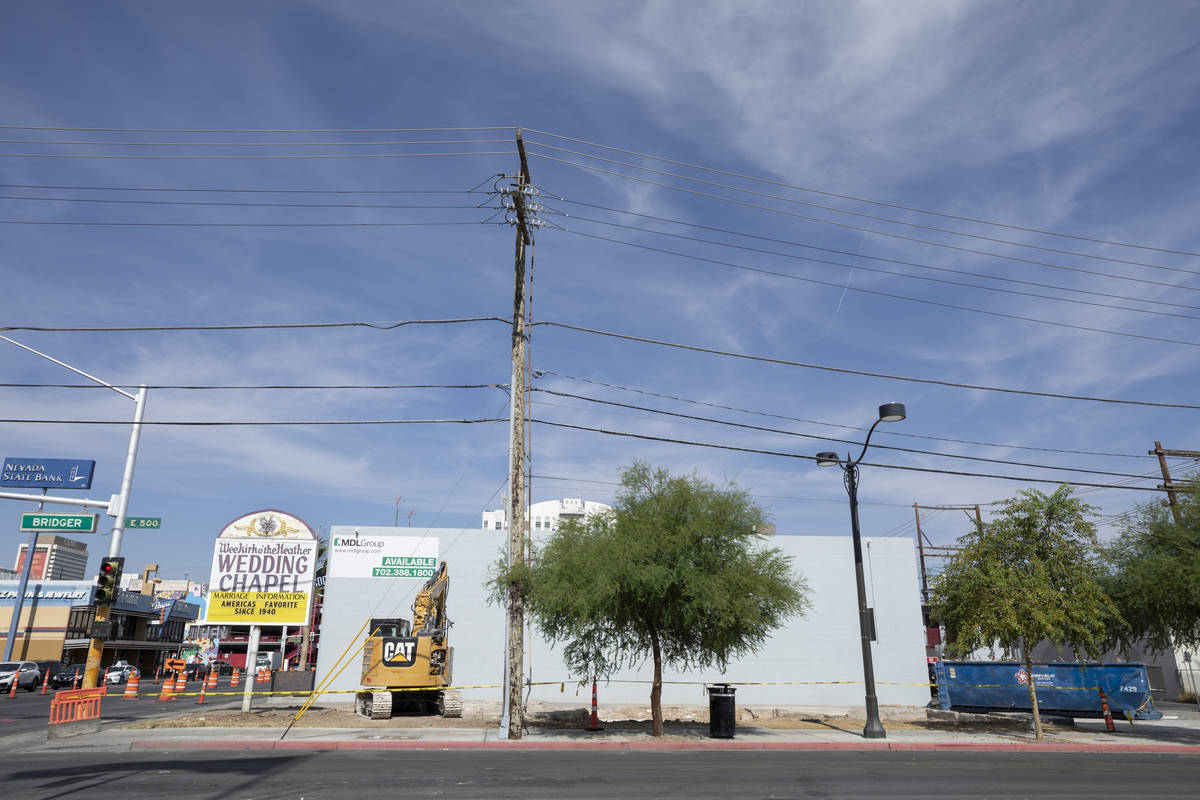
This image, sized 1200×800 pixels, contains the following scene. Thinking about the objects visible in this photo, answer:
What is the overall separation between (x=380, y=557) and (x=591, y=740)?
612 inches

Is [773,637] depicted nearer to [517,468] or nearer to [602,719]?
[602,719]

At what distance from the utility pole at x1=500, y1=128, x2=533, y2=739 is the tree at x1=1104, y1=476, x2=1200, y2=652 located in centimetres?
1719

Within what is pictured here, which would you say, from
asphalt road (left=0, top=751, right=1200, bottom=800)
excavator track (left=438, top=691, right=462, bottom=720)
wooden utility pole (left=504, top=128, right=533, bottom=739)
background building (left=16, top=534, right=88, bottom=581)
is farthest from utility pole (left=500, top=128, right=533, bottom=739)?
background building (left=16, top=534, right=88, bottom=581)

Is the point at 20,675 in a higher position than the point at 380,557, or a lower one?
lower

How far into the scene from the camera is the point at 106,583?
19.6 m

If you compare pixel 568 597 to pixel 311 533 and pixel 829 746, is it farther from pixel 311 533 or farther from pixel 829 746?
pixel 311 533

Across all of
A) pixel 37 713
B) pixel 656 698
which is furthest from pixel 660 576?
pixel 37 713

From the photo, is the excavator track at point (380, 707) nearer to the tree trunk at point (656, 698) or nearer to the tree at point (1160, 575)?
the tree trunk at point (656, 698)

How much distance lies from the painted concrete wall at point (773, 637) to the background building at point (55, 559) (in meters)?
55.9

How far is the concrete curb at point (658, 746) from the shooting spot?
16.6 m

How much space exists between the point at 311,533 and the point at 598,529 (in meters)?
11.3

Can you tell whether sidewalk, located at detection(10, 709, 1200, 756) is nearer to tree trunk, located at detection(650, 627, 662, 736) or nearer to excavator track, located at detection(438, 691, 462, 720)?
tree trunk, located at detection(650, 627, 662, 736)

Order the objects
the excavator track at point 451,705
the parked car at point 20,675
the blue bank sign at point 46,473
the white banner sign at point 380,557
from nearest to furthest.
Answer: the excavator track at point 451,705, the white banner sign at point 380,557, the parked car at point 20,675, the blue bank sign at point 46,473

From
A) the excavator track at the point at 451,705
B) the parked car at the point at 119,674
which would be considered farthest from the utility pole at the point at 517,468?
the parked car at the point at 119,674
